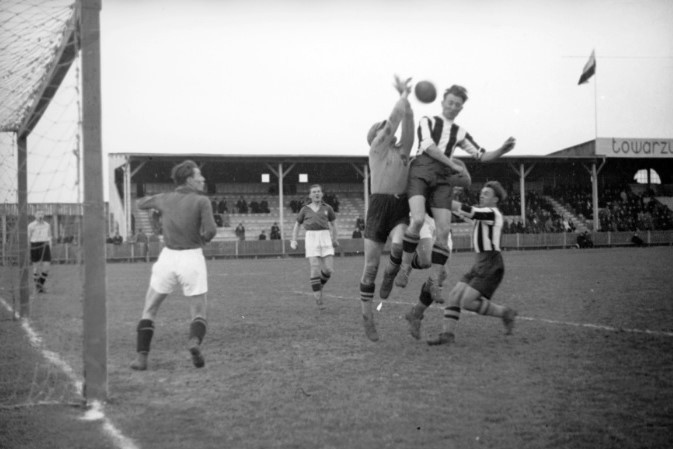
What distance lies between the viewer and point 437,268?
24.3 ft

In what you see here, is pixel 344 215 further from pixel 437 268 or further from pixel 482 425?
pixel 482 425

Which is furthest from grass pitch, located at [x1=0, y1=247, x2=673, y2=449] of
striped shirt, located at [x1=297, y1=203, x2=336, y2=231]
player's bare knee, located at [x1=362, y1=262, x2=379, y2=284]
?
striped shirt, located at [x1=297, y1=203, x2=336, y2=231]

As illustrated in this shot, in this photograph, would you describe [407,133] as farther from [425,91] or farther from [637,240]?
[637,240]

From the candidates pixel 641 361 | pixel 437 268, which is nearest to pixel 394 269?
pixel 437 268

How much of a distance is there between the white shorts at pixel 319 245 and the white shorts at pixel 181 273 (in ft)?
17.7

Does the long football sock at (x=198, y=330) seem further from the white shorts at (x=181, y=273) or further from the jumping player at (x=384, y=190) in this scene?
the jumping player at (x=384, y=190)

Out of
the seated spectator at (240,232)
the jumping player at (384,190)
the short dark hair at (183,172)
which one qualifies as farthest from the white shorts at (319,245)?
the seated spectator at (240,232)

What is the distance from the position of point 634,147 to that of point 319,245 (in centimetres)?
3502

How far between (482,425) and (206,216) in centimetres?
318

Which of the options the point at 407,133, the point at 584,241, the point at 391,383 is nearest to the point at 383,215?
the point at 407,133

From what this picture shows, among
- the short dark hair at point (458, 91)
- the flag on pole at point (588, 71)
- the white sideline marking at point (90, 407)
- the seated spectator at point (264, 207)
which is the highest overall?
the flag on pole at point (588, 71)

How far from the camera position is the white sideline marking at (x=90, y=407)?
12.2 ft

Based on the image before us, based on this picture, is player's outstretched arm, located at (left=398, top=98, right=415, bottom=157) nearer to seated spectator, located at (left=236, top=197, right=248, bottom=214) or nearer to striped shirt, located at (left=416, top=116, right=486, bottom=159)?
striped shirt, located at (left=416, top=116, right=486, bottom=159)

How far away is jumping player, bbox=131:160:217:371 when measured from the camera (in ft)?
19.1
